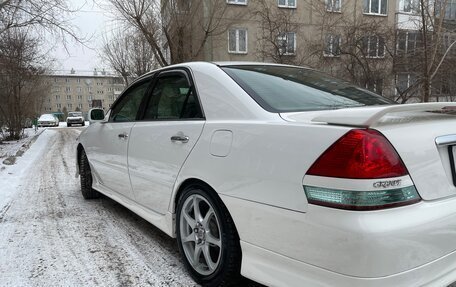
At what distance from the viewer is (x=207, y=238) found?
2.58m

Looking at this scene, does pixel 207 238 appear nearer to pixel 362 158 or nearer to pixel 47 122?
pixel 362 158

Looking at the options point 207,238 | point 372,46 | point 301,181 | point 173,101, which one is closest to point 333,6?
Result: point 372,46

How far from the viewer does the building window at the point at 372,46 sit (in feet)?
41.7

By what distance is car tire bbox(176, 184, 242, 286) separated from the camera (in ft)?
7.73

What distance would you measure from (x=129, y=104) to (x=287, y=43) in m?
11.7

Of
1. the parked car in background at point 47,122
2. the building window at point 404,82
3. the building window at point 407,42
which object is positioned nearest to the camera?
the building window at point 407,42

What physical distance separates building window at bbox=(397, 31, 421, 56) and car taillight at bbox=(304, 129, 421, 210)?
11.3m

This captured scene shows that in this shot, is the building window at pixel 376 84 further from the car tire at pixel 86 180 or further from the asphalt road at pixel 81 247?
the asphalt road at pixel 81 247

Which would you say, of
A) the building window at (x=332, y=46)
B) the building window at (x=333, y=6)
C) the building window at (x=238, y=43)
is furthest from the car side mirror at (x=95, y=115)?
the building window at (x=238, y=43)

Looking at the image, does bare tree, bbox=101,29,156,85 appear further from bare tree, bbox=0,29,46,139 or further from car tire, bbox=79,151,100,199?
car tire, bbox=79,151,100,199

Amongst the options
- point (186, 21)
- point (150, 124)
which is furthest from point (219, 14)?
point (150, 124)

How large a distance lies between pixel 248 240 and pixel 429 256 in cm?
92

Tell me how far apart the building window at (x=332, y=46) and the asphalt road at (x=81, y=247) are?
10.9 meters

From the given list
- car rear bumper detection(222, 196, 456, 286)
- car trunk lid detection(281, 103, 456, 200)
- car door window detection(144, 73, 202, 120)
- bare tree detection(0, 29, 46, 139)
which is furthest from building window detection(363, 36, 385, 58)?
car rear bumper detection(222, 196, 456, 286)
